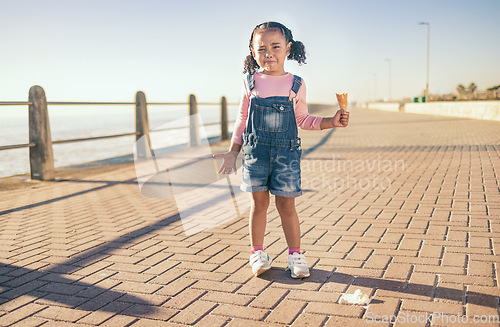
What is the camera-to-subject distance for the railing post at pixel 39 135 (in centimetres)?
682

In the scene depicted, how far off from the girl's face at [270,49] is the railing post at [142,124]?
22.9 ft

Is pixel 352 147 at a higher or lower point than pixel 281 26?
lower

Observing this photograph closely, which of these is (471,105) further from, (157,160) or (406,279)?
(406,279)

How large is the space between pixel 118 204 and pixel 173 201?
0.63 metres

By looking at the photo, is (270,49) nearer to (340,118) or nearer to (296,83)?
(296,83)

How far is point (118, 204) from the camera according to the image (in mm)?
5301

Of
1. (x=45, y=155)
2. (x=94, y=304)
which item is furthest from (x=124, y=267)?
(x=45, y=155)

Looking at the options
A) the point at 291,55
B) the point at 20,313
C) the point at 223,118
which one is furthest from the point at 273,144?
the point at 223,118

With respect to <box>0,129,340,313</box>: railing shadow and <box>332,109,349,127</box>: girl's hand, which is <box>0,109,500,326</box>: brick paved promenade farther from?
<box>332,109,349,127</box>: girl's hand

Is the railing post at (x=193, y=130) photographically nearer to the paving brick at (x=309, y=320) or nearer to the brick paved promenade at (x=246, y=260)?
the brick paved promenade at (x=246, y=260)

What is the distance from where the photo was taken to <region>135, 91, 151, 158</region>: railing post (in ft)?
31.2

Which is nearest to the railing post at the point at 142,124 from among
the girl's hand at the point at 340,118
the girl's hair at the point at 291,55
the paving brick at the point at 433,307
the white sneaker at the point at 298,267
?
the girl's hair at the point at 291,55

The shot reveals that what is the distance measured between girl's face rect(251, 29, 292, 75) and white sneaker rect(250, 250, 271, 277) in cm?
118

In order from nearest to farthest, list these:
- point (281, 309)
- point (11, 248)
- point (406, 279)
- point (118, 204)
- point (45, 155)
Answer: point (281, 309), point (406, 279), point (11, 248), point (118, 204), point (45, 155)
